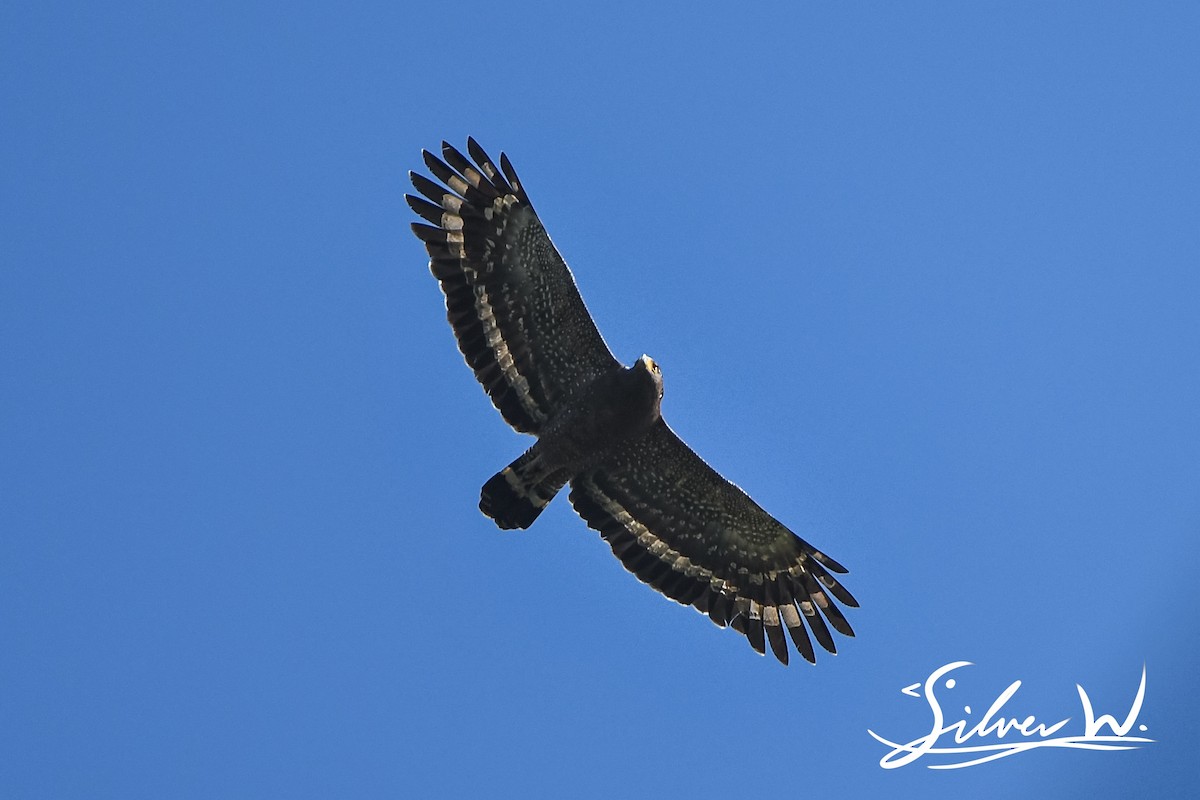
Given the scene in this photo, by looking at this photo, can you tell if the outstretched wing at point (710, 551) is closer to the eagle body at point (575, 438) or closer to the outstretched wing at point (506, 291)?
the eagle body at point (575, 438)

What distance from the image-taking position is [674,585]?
1556 centimetres

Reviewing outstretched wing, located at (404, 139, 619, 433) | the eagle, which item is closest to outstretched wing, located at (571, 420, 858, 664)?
the eagle

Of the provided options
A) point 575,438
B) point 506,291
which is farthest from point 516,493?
point 506,291

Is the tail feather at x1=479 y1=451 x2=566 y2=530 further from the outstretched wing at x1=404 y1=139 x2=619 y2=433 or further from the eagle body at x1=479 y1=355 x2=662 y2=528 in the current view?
the outstretched wing at x1=404 y1=139 x2=619 y2=433

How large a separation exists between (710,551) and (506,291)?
3.83 m

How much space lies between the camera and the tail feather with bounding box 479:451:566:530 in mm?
14820

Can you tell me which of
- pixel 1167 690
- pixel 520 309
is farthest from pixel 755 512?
pixel 1167 690

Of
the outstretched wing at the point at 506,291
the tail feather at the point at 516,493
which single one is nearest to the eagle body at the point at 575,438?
the tail feather at the point at 516,493

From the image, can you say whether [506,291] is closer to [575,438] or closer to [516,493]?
[575,438]

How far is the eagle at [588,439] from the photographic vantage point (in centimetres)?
1459

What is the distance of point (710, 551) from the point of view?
Answer: 1566 cm

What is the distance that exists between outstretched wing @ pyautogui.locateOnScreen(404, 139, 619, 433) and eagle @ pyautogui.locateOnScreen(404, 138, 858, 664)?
1 cm

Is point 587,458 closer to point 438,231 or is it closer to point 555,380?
point 555,380

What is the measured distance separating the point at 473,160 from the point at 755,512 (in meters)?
4.98
